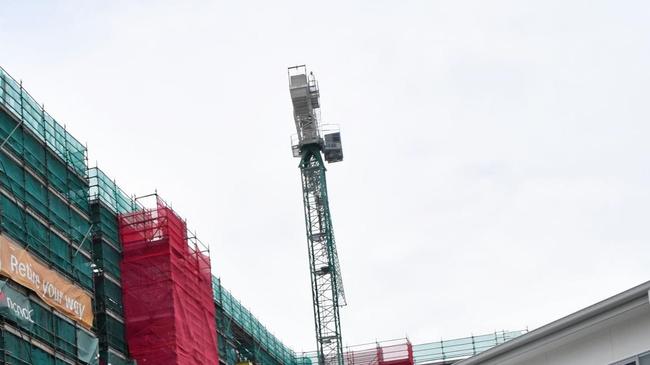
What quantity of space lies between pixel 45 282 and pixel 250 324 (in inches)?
1249

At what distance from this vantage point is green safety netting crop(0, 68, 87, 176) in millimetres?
53088

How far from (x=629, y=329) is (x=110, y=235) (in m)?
39.6

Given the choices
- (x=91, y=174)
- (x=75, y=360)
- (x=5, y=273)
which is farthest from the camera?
(x=91, y=174)

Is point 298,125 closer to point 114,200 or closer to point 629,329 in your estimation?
point 114,200

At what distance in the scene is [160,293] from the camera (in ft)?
201

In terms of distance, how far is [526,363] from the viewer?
28172mm

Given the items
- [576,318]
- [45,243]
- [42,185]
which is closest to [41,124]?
[42,185]

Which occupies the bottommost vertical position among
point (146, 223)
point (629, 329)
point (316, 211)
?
point (629, 329)

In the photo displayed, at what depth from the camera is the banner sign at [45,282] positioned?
1919 inches

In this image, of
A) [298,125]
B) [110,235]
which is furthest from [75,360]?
[298,125]

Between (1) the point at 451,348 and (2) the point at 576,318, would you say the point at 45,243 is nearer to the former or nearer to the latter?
(2) the point at 576,318

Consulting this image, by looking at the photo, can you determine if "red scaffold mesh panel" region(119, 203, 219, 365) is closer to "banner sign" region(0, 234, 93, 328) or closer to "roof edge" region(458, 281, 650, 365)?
"banner sign" region(0, 234, 93, 328)

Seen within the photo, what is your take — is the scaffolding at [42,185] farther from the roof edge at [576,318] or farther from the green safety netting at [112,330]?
the roof edge at [576,318]

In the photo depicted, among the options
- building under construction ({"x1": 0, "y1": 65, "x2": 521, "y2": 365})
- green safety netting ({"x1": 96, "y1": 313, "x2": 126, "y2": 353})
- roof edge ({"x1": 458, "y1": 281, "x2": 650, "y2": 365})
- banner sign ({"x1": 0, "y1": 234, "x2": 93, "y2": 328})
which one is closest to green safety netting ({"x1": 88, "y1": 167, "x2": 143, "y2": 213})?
building under construction ({"x1": 0, "y1": 65, "x2": 521, "y2": 365})
